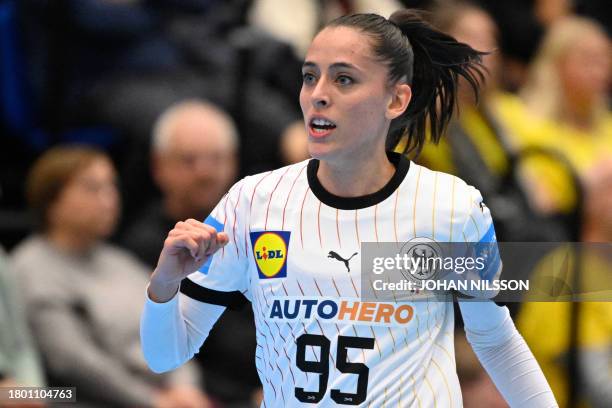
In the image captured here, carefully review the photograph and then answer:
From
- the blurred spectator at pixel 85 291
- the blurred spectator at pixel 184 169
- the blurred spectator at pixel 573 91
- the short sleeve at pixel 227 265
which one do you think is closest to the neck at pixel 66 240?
the blurred spectator at pixel 85 291

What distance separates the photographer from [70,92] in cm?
617

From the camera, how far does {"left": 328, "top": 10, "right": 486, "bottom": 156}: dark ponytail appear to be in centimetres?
349

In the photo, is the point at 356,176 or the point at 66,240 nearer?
the point at 356,176

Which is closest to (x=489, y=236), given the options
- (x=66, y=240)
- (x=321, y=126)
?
(x=321, y=126)

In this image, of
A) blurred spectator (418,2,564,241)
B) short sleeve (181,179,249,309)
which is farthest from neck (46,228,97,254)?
short sleeve (181,179,249,309)

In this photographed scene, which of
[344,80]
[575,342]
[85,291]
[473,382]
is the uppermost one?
[344,80]

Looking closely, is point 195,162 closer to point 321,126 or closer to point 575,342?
point 575,342

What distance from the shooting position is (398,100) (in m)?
3.50

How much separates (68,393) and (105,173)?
1.00m

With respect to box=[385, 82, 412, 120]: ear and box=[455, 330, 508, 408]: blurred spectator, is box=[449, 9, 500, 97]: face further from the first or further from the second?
box=[385, 82, 412, 120]: ear

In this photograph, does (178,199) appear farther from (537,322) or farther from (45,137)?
(537,322)

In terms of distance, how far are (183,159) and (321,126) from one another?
2565 millimetres

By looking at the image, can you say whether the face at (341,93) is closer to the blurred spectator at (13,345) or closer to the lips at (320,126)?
the lips at (320,126)

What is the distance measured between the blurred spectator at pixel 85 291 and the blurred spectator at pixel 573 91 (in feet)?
8.17
